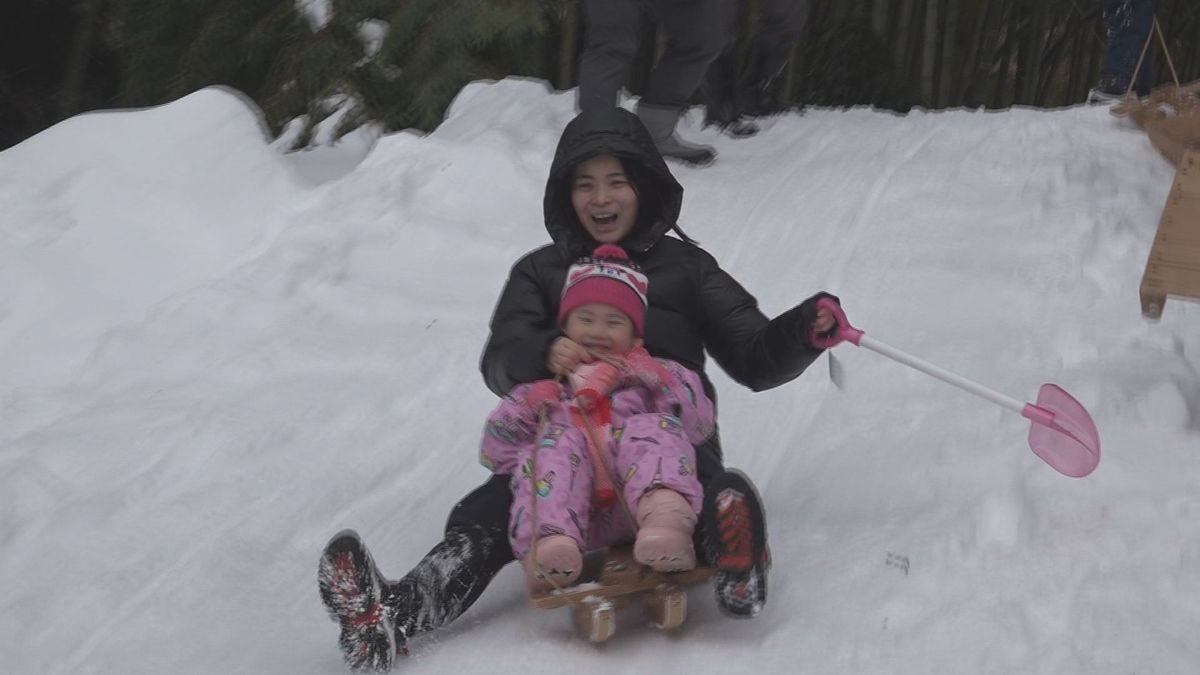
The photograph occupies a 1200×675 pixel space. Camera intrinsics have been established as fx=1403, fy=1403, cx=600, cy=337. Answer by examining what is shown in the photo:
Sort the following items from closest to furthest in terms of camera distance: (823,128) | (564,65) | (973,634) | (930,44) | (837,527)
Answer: (973,634) < (837,527) < (823,128) < (564,65) < (930,44)

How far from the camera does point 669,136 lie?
5363mm

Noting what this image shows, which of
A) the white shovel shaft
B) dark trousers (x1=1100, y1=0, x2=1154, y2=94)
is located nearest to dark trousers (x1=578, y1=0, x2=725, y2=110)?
dark trousers (x1=1100, y1=0, x2=1154, y2=94)

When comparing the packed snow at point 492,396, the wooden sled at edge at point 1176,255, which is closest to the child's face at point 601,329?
the packed snow at point 492,396

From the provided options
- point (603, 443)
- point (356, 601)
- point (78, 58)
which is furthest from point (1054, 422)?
point (78, 58)

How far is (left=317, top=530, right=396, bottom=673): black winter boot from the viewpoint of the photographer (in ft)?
6.46

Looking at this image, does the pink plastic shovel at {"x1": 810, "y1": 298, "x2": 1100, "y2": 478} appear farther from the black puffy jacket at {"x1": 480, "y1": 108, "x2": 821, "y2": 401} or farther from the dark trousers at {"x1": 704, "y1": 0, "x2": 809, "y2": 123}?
the dark trousers at {"x1": 704, "y1": 0, "x2": 809, "y2": 123}

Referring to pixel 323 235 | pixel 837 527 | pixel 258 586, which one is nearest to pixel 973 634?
pixel 837 527

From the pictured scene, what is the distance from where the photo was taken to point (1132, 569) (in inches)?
84.7

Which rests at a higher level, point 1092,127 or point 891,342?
point 891,342

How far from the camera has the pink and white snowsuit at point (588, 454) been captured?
209cm

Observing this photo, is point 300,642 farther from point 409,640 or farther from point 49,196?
point 49,196

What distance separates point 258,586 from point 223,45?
455 cm

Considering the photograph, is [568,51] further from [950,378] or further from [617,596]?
[617,596]

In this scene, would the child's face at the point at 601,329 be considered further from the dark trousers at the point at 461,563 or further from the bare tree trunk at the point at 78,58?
the bare tree trunk at the point at 78,58
